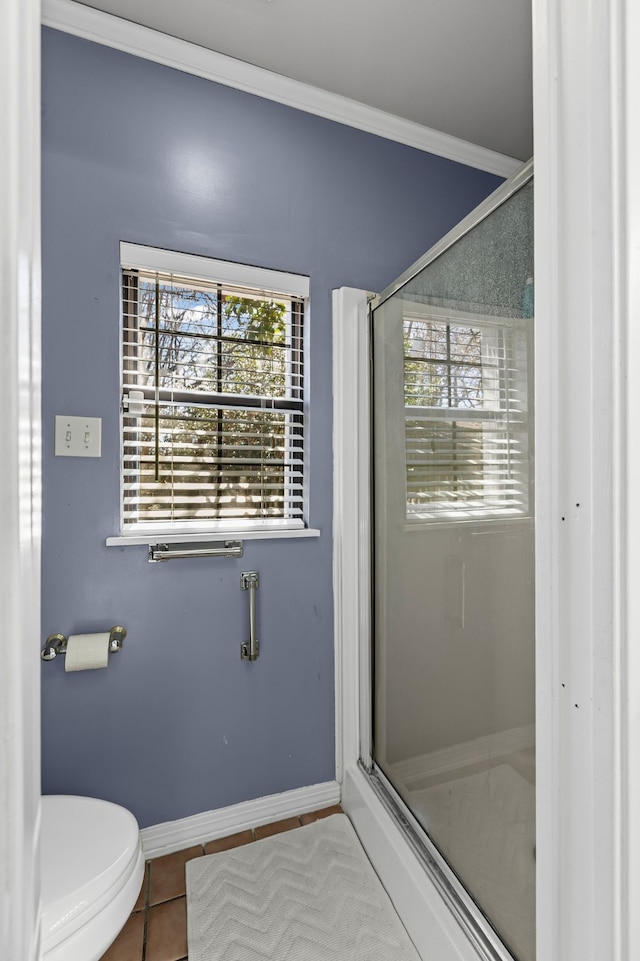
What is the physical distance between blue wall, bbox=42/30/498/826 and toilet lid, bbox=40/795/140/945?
0.33 m

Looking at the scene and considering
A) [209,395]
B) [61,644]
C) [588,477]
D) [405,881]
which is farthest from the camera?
A: [209,395]

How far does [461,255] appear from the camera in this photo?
1.15 m

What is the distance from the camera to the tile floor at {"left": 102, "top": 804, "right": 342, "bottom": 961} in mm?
1204

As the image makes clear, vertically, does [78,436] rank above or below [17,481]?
above

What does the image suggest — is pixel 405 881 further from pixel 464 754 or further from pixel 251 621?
pixel 251 621

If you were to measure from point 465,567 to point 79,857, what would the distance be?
1016 mm

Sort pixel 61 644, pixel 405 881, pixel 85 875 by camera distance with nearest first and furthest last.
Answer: pixel 85 875
pixel 405 881
pixel 61 644

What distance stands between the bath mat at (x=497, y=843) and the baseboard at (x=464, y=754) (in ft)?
0.11

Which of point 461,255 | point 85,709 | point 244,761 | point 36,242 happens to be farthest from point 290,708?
point 36,242

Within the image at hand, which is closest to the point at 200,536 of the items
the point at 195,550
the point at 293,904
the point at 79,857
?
the point at 195,550

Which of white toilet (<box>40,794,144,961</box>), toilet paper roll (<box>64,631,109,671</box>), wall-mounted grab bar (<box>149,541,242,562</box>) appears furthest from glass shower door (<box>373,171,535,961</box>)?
toilet paper roll (<box>64,631,109,671</box>)

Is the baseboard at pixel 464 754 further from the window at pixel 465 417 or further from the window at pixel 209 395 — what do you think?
the window at pixel 209 395

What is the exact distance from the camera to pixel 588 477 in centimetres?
65

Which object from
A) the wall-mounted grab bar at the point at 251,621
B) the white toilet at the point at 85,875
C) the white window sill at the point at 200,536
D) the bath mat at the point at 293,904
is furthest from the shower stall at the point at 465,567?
the white toilet at the point at 85,875
